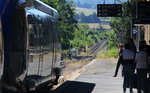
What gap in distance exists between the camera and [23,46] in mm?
9953

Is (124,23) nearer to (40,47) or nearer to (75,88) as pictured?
(75,88)

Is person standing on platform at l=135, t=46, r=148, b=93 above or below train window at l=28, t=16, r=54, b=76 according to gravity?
below

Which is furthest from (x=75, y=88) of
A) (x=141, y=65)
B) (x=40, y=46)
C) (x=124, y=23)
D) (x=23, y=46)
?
(x=124, y=23)

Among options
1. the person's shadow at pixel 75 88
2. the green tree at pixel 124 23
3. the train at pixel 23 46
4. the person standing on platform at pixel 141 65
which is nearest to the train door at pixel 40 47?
the train at pixel 23 46

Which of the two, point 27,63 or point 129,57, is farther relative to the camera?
point 129,57

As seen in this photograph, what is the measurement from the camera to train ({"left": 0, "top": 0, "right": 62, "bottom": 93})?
29.6 ft

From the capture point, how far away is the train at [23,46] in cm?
903

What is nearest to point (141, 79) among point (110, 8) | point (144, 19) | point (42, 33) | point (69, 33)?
point (42, 33)

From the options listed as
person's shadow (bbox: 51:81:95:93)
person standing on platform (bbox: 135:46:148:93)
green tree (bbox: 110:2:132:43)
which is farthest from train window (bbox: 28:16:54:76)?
green tree (bbox: 110:2:132:43)

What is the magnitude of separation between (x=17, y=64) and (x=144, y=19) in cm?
1486

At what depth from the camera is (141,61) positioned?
1398 centimetres

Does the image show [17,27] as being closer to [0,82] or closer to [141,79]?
[0,82]

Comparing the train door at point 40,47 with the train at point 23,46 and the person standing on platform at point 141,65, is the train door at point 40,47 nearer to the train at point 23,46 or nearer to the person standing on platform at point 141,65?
the train at point 23,46

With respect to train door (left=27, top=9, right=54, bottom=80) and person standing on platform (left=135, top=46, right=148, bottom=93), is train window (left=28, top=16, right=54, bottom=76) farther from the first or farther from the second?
person standing on platform (left=135, top=46, right=148, bottom=93)
